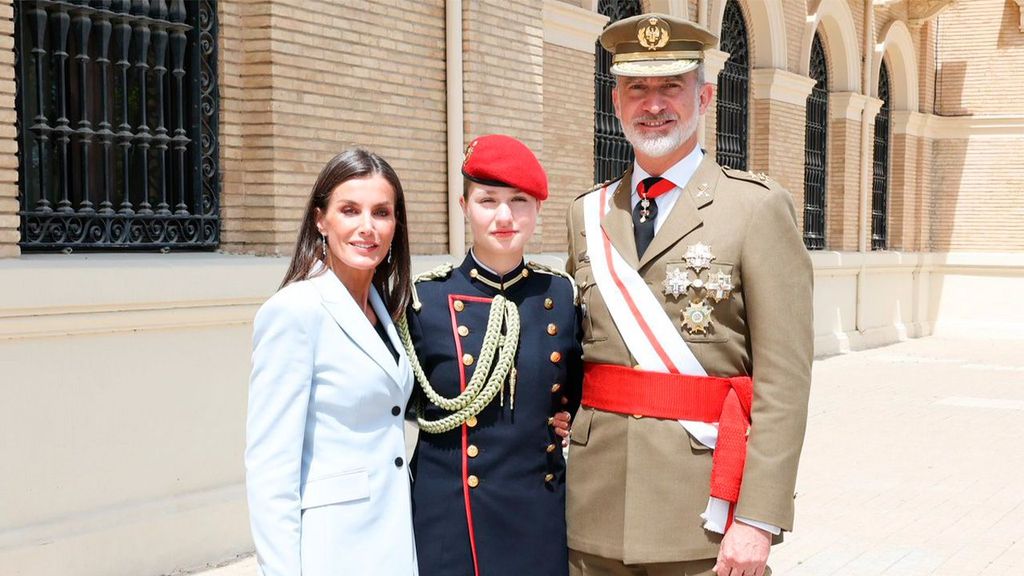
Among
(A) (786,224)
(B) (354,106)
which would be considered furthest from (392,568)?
(B) (354,106)

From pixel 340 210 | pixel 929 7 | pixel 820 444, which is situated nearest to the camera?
pixel 340 210

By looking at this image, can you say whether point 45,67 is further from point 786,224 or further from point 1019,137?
point 1019,137

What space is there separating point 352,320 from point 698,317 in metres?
0.81

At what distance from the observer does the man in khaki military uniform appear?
2533 millimetres

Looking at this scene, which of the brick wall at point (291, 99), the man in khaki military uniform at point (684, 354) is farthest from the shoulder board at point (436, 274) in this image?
the brick wall at point (291, 99)

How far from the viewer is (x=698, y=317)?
2619 mm

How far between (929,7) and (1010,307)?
5185mm

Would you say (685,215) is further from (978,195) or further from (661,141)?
(978,195)

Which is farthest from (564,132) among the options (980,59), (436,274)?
(980,59)

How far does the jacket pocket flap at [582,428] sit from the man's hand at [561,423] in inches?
0.9

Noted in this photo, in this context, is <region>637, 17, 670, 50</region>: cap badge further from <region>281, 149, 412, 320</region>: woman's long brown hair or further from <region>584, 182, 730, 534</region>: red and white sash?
<region>281, 149, 412, 320</region>: woman's long brown hair

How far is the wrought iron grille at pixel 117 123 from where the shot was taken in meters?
5.13

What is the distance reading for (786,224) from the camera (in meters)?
2.62

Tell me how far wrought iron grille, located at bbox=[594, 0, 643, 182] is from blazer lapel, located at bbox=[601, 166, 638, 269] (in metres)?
7.64
